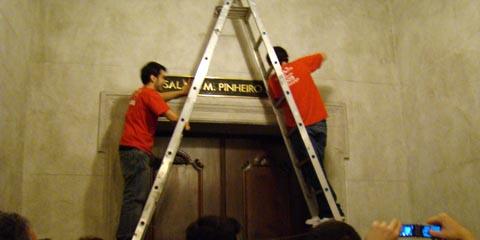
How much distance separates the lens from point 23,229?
1.75 meters

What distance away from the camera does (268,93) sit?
4.21 m

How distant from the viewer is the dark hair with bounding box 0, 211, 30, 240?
1708 mm

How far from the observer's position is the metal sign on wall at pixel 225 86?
421cm

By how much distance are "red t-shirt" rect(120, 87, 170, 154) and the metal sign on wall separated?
16.0 inches

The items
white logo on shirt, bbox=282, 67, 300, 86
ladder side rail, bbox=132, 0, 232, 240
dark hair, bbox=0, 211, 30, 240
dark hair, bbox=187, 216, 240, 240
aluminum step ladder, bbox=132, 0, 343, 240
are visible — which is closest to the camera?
dark hair, bbox=0, 211, 30, 240

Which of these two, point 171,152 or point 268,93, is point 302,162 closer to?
point 268,93

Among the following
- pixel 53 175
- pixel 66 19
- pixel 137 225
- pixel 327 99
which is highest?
pixel 66 19

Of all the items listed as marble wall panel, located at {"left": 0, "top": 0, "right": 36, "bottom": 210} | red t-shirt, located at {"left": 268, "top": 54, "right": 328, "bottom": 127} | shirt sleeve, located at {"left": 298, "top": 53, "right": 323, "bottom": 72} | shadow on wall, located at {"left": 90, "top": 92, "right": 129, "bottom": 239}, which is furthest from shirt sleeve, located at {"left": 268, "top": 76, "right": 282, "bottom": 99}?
marble wall panel, located at {"left": 0, "top": 0, "right": 36, "bottom": 210}

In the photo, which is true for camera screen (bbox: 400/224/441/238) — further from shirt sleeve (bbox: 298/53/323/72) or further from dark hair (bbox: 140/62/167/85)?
dark hair (bbox: 140/62/167/85)

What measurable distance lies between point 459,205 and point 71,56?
3.03 metres

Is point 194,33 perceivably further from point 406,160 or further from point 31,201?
point 406,160

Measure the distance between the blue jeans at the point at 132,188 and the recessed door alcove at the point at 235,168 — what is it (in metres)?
0.46

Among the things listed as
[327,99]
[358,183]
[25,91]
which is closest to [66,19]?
[25,91]

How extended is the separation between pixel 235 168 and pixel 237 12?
123 centimetres
